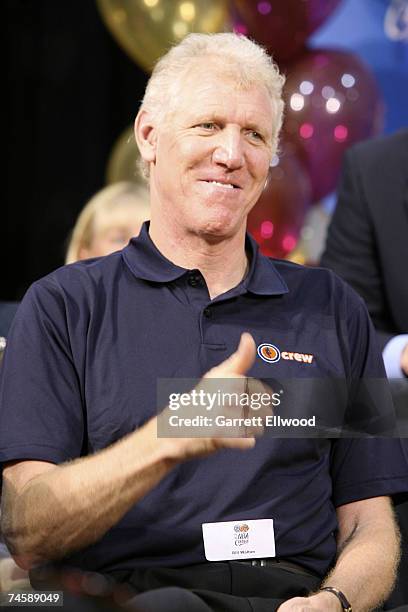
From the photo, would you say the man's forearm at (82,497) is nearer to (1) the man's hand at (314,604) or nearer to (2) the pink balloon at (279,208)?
(1) the man's hand at (314,604)

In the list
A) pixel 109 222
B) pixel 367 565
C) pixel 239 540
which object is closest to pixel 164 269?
pixel 239 540

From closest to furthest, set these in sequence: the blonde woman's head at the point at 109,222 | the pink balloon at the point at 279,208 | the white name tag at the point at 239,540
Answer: the white name tag at the point at 239,540, the blonde woman's head at the point at 109,222, the pink balloon at the point at 279,208

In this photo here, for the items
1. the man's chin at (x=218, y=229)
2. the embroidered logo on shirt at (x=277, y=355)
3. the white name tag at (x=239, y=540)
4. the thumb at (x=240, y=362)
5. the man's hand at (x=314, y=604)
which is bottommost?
the man's hand at (x=314, y=604)

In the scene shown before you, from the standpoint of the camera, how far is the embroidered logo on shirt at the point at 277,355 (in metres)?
1.86

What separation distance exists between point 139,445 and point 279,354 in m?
0.42

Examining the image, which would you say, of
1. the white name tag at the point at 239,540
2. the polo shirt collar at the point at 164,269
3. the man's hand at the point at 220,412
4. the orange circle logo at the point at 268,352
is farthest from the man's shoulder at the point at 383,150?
the man's hand at the point at 220,412

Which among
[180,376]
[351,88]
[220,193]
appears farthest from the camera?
→ [351,88]

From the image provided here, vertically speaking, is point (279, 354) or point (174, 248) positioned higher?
point (174, 248)

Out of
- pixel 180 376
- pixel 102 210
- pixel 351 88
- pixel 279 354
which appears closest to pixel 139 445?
pixel 180 376

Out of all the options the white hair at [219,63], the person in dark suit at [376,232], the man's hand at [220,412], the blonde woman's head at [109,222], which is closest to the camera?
the man's hand at [220,412]

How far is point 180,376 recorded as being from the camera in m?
1.81

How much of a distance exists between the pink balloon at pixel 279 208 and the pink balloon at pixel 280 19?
0.40 meters

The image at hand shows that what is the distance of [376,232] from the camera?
2738mm

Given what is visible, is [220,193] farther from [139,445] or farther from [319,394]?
[139,445]
